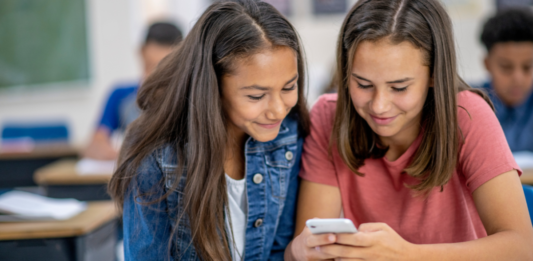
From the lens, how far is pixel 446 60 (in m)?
1.13

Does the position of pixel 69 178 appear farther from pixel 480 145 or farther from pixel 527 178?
pixel 527 178

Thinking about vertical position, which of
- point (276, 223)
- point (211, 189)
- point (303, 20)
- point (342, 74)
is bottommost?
point (276, 223)

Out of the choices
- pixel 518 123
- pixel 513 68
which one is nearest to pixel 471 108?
pixel 513 68

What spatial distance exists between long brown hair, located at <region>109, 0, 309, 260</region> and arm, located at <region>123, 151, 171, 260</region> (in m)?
0.03

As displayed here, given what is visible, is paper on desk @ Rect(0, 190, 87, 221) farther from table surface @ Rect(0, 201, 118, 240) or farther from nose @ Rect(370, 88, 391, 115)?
nose @ Rect(370, 88, 391, 115)

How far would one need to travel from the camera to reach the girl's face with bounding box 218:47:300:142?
3.87 feet

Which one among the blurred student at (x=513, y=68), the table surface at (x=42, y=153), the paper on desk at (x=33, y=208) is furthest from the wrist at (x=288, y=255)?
the table surface at (x=42, y=153)

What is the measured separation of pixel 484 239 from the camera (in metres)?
1.08

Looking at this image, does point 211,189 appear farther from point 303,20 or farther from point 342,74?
point 303,20

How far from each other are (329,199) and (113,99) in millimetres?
2110

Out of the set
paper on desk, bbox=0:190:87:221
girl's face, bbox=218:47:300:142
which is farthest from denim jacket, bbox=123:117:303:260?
paper on desk, bbox=0:190:87:221

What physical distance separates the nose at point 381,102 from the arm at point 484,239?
27 centimetres

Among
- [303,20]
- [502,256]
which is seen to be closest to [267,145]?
[502,256]

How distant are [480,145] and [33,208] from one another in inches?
56.3
